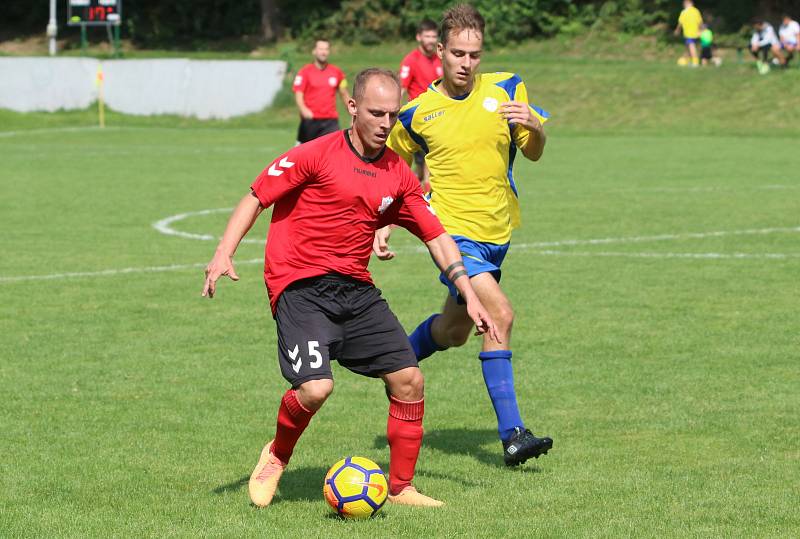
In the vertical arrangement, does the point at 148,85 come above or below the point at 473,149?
below

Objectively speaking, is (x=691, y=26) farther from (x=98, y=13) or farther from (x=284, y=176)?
(x=284, y=176)

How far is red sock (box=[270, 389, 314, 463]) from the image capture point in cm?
609

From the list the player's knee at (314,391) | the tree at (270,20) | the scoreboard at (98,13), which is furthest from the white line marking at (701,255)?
the tree at (270,20)

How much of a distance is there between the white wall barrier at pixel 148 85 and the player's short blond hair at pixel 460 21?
3842 cm

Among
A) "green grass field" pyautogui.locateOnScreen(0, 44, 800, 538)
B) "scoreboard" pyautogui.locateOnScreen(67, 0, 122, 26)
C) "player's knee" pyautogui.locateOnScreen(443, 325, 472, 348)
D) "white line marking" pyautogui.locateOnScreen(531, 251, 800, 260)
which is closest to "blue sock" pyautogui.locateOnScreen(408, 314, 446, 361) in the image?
"player's knee" pyautogui.locateOnScreen(443, 325, 472, 348)

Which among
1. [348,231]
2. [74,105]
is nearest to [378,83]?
[348,231]

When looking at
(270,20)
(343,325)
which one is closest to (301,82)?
(343,325)

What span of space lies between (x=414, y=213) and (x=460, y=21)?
4.57ft

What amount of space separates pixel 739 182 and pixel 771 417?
50.6 ft

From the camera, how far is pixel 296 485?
646cm

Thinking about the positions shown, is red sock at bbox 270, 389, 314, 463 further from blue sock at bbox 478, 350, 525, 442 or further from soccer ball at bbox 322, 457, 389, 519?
blue sock at bbox 478, 350, 525, 442

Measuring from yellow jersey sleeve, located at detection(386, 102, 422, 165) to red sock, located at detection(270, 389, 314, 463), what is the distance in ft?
6.52

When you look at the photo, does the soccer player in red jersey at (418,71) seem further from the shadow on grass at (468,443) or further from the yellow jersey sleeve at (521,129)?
the shadow on grass at (468,443)

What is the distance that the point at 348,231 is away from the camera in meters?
6.20
